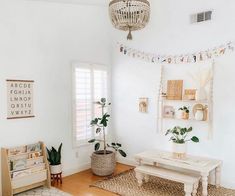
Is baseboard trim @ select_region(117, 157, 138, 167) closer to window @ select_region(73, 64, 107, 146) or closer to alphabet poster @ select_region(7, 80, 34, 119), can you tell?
window @ select_region(73, 64, 107, 146)

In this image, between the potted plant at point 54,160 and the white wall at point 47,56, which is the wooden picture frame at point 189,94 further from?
the potted plant at point 54,160

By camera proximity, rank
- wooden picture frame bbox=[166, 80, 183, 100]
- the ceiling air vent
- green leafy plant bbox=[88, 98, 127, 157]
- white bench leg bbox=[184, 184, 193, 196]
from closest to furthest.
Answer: white bench leg bbox=[184, 184, 193, 196] < the ceiling air vent < wooden picture frame bbox=[166, 80, 183, 100] < green leafy plant bbox=[88, 98, 127, 157]

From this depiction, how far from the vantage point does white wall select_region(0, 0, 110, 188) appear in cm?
342

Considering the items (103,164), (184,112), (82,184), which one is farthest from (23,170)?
(184,112)

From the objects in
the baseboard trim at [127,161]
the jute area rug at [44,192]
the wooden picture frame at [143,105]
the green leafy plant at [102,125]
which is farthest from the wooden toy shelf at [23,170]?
the wooden picture frame at [143,105]

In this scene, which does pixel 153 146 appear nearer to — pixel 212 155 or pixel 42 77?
pixel 212 155

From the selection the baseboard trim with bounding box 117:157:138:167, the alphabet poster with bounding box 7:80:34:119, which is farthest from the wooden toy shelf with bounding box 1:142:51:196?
the baseboard trim with bounding box 117:157:138:167

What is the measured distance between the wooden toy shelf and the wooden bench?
1382 millimetres

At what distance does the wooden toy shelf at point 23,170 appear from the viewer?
322 centimetres

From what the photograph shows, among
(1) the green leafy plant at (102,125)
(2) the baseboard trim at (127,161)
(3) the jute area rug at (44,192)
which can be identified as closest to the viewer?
(3) the jute area rug at (44,192)

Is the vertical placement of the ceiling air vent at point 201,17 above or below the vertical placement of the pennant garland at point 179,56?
above

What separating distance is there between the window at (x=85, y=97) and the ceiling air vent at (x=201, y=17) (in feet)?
6.16

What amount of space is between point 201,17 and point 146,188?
2727mm

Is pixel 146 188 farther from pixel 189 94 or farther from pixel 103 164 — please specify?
pixel 189 94
